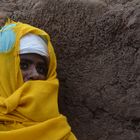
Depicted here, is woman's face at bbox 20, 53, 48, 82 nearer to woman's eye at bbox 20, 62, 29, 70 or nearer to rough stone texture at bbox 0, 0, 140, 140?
woman's eye at bbox 20, 62, 29, 70

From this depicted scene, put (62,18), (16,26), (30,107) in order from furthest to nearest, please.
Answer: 1. (62,18)
2. (16,26)
3. (30,107)

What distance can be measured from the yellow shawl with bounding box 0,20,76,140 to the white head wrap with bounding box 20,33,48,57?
0.09 ft

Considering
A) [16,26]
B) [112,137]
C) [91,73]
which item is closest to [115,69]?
[91,73]

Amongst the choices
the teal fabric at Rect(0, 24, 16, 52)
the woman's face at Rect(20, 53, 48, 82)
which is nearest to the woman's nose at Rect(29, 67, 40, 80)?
the woman's face at Rect(20, 53, 48, 82)

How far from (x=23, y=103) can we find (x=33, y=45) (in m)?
0.32

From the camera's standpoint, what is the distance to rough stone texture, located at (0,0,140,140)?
10.0 ft

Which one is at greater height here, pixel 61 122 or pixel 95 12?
pixel 95 12

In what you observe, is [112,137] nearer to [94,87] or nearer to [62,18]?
[94,87]

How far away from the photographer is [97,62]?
316 centimetres

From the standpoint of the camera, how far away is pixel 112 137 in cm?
313

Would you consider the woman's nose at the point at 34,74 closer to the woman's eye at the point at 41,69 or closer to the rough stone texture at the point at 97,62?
the woman's eye at the point at 41,69

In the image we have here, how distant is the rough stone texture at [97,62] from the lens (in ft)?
10.0

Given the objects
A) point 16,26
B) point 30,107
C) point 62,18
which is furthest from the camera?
point 62,18

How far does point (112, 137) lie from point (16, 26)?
2.55 feet
